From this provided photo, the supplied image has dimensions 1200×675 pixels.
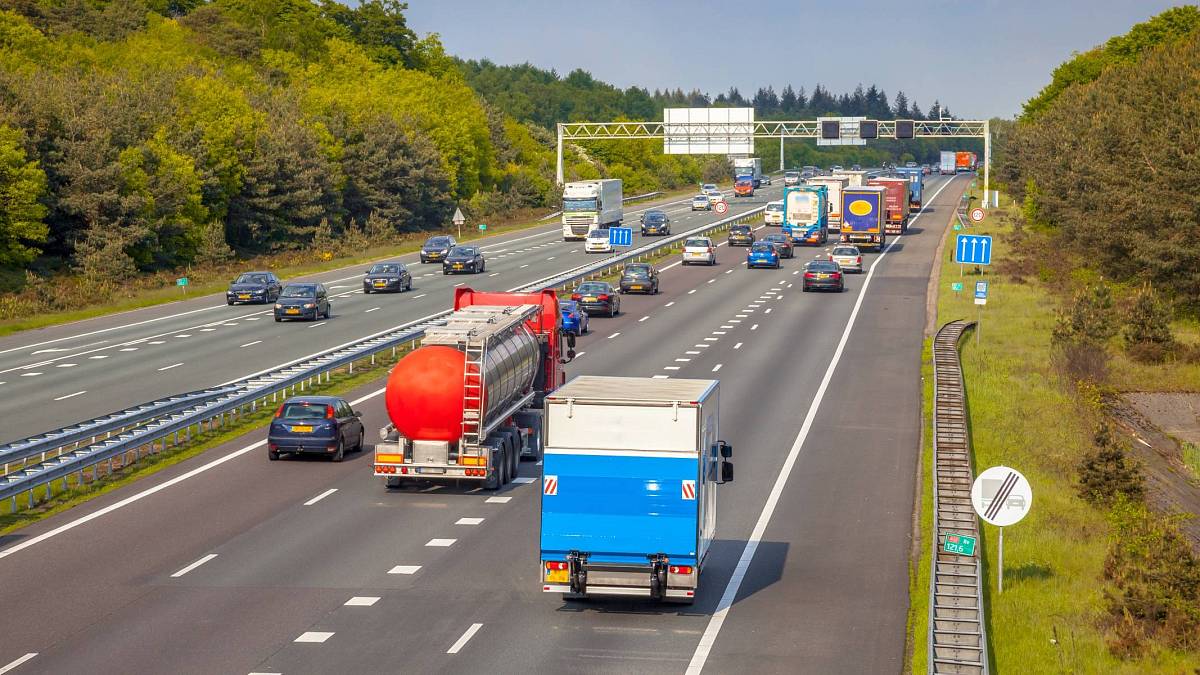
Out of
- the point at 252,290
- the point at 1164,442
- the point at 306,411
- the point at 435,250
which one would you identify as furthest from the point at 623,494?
the point at 435,250

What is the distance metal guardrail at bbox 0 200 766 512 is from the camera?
29516mm

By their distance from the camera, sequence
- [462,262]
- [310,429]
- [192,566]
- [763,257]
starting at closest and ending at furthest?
1. [192,566]
2. [310,429]
3. [462,262]
4. [763,257]

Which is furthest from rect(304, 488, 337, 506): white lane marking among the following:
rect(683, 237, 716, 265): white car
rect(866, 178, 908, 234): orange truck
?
rect(866, 178, 908, 234): orange truck

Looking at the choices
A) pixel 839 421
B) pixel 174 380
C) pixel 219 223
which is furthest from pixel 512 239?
pixel 839 421

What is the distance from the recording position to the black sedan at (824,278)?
72750mm

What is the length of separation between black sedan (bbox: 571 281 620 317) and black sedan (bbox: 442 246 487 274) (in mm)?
19559

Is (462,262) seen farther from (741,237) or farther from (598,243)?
(741,237)

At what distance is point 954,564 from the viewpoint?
22.6 m

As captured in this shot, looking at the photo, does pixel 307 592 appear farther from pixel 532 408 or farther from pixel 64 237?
pixel 64 237

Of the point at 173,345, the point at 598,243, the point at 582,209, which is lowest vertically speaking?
the point at 173,345

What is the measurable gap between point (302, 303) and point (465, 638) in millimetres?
42325

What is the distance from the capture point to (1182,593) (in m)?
22.0

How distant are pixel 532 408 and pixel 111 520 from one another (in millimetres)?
11049

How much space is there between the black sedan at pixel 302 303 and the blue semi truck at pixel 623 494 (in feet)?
136
